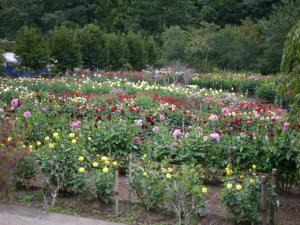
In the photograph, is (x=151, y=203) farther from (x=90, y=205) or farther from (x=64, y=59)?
(x=64, y=59)

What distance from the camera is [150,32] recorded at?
5128 centimetres

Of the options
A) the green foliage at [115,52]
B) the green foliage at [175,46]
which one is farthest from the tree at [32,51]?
the green foliage at [175,46]

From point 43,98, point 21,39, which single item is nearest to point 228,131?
point 43,98

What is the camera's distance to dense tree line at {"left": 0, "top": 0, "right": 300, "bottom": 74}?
1045 inches

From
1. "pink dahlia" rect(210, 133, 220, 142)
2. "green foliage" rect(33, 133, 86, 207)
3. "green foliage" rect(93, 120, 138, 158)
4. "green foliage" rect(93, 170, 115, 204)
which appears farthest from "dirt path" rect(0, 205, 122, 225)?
"pink dahlia" rect(210, 133, 220, 142)

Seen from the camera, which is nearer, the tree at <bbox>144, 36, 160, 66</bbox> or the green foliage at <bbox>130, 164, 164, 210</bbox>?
the green foliage at <bbox>130, 164, 164, 210</bbox>

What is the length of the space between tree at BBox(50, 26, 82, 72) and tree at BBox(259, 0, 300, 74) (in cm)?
1435

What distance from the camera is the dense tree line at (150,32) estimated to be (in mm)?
26547

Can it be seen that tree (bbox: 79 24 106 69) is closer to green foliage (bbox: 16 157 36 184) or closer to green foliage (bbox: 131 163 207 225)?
green foliage (bbox: 16 157 36 184)

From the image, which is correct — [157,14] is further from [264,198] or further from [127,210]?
[264,198]

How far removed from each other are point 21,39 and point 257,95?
11637mm

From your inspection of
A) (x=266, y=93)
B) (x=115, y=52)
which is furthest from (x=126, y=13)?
(x=266, y=93)

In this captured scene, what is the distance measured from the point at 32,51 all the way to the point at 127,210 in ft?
63.8

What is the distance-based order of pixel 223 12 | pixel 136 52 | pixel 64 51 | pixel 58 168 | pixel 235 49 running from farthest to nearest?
pixel 223 12 < pixel 235 49 < pixel 136 52 < pixel 64 51 < pixel 58 168
